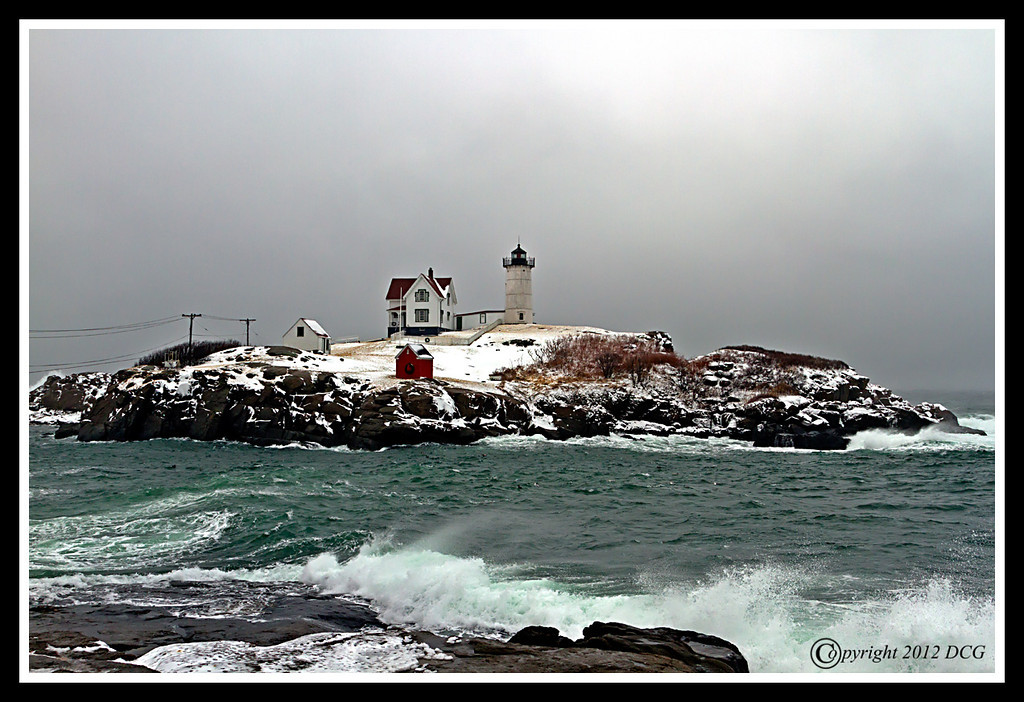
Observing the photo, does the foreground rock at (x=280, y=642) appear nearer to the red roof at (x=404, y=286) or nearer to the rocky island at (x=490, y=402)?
the rocky island at (x=490, y=402)

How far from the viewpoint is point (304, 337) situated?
5000 centimetres

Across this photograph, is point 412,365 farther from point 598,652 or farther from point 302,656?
point 598,652

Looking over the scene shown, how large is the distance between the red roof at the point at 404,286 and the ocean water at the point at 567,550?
3522cm

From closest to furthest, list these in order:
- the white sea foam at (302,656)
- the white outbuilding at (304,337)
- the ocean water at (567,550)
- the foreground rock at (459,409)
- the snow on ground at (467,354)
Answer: the white sea foam at (302,656)
the ocean water at (567,550)
the foreground rock at (459,409)
the snow on ground at (467,354)
the white outbuilding at (304,337)

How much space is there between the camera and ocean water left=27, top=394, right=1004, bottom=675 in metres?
8.56

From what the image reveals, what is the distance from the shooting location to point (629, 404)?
133 ft

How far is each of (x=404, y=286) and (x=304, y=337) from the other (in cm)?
1221

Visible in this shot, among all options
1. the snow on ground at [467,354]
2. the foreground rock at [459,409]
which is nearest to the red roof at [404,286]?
the snow on ground at [467,354]

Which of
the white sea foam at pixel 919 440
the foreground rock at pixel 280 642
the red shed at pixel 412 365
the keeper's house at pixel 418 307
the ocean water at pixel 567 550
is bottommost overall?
the white sea foam at pixel 919 440

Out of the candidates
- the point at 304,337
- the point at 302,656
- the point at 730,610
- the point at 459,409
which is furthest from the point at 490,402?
the point at 302,656

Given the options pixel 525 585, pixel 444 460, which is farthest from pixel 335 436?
pixel 525 585

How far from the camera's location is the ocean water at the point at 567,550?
8.56 metres

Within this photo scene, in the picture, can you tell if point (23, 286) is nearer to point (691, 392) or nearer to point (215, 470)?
point (215, 470)
